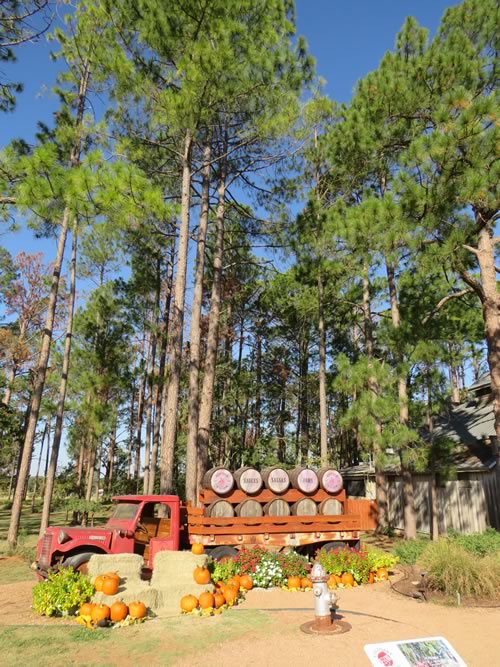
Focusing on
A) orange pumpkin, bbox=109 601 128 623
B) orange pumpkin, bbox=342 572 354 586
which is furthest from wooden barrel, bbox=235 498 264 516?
orange pumpkin, bbox=109 601 128 623

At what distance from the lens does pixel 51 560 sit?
21.4ft

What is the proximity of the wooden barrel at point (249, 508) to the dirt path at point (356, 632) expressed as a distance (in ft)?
5.41

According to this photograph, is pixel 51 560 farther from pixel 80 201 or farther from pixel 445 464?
pixel 445 464

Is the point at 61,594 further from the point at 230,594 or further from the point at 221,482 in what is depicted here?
the point at 221,482

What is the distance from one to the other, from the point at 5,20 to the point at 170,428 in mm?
8406

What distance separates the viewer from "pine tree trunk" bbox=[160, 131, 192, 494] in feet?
33.7

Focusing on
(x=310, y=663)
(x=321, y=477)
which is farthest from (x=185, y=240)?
(x=310, y=663)

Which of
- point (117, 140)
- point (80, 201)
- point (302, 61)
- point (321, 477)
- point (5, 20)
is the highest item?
point (302, 61)

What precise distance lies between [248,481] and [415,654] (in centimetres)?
465

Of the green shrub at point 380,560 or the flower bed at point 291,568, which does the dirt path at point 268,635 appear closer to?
the flower bed at point 291,568

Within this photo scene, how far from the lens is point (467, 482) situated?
13.6 meters

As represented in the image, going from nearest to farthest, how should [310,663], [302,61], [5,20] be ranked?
[310,663]
[5,20]
[302,61]

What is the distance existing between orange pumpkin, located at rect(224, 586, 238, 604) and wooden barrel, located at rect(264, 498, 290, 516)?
7.09 ft

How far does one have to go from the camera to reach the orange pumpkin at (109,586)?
5.44 m
